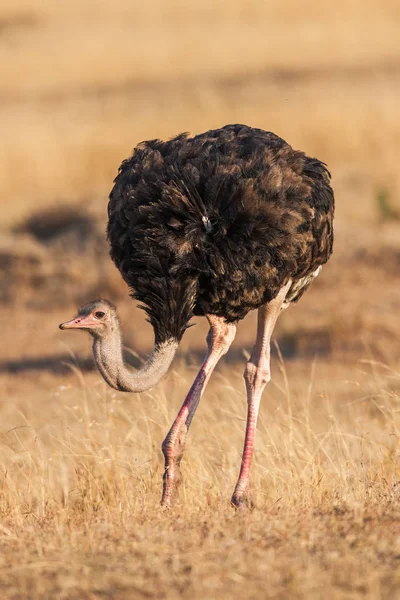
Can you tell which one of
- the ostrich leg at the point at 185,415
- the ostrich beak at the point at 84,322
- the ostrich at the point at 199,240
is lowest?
the ostrich leg at the point at 185,415

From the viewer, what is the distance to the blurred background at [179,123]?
11922 millimetres

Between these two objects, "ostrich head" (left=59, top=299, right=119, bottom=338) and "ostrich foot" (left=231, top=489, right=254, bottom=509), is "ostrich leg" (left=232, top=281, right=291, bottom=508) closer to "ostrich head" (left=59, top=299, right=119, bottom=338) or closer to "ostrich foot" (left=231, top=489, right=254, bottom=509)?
"ostrich foot" (left=231, top=489, right=254, bottom=509)

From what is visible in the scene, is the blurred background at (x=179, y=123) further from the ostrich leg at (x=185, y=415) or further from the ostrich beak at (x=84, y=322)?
the ostrich beak at (x=84, y=322)

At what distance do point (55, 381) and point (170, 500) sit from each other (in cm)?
445

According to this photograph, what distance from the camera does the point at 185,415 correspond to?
5957mm

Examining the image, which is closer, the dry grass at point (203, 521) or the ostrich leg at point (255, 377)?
the dry grass at point (203, 521)

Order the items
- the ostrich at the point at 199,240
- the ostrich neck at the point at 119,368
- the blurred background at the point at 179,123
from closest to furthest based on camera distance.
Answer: the ostrich neck at the point at 119,368 < the ostrich at the point at 199,240 < the blurred background at the point at 179,123

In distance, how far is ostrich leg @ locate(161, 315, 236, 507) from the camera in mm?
5730

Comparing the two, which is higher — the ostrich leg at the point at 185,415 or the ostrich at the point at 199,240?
the ostrich at the point at 199,240

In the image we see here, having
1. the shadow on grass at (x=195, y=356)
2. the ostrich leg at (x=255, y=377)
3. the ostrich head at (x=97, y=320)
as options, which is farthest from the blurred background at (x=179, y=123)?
the ostrich head at (x=97, y=320)

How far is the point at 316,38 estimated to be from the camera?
31.5 meters

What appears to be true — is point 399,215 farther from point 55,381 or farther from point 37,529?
point 37,529

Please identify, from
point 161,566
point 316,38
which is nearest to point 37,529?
point 161,566

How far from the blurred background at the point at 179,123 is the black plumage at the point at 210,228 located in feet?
14.7
